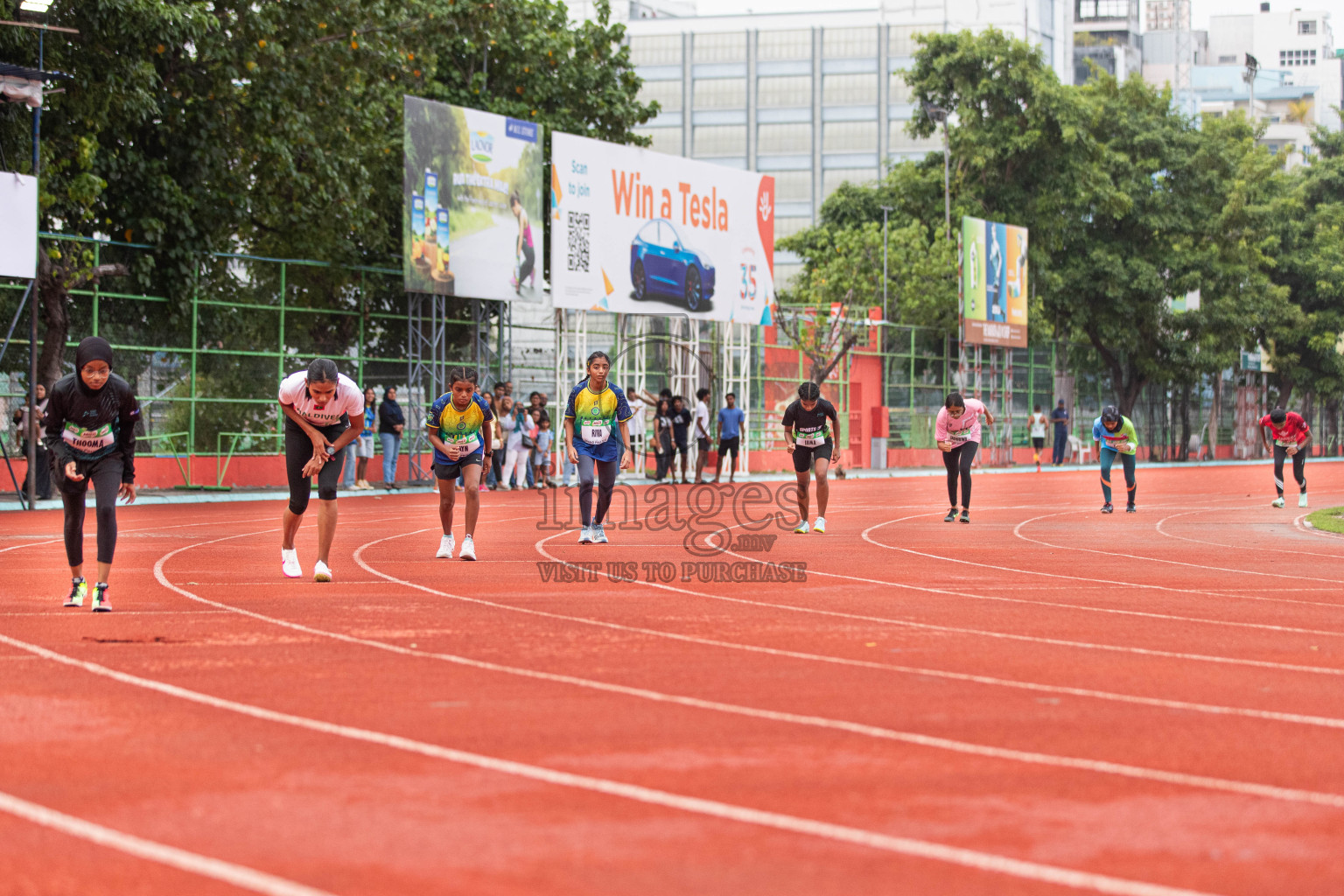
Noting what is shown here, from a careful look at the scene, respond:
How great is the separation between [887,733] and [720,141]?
99.9 meters

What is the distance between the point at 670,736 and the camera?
6.16 metres

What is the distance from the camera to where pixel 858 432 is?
151 ft

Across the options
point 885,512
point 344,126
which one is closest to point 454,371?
point 885,512

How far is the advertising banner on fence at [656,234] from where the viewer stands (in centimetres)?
3081

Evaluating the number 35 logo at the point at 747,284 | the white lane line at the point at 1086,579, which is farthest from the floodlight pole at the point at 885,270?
the white lane line at the point at 1086,579

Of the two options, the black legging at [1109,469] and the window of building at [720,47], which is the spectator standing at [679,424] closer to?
the black legging at [1109,469]

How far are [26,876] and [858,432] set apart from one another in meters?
42.3

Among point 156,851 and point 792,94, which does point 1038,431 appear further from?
point 792,94

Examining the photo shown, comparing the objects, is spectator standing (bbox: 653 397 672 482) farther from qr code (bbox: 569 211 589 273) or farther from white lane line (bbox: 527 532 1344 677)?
white lane line (bbox: 527 532 1344 677)

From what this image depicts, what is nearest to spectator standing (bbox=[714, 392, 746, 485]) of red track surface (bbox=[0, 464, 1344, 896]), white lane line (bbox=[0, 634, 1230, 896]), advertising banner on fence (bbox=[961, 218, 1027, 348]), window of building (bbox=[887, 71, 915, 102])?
red track surface (bbox=[0, 464, 1344, 896])

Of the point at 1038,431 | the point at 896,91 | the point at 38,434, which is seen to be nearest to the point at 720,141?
the point at 896,91

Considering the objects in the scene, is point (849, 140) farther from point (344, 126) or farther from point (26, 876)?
point (26, 876)

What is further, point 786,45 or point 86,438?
point 786,45

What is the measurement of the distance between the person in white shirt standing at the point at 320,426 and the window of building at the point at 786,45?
95644mm
